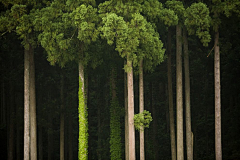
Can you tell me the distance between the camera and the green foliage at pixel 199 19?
18.0 meters

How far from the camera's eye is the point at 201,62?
28.1 meters

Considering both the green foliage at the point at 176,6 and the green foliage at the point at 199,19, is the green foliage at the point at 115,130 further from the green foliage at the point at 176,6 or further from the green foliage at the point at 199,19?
the green foliage at the point at 199,19

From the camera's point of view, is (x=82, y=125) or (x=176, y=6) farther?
(x=82, y=125)

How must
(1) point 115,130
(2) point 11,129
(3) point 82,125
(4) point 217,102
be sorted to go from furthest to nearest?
(2) point 11,129
(1) point 115,130
(3) point 82,125
(4) point 217,102

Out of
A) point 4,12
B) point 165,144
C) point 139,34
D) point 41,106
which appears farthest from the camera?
point 165,144

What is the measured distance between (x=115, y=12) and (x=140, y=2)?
136 cm

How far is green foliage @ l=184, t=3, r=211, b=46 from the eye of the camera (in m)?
18.0

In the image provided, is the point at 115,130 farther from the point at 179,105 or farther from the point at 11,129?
the point at 11,129

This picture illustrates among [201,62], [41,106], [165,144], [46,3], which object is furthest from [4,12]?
[165,144]

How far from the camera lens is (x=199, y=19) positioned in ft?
59.4

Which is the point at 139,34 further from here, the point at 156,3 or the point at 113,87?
the point at 113,87

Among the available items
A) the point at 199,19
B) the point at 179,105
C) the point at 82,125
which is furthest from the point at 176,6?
the point at 82,125

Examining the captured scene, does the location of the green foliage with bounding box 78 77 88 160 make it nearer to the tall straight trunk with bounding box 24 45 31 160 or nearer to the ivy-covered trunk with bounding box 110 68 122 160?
the tall straight trunk with bounding box 24 45 31 160

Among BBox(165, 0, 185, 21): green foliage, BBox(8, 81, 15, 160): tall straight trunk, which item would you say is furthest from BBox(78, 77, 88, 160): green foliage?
BBox(8, 81, 15, 160): tall straight trunk
